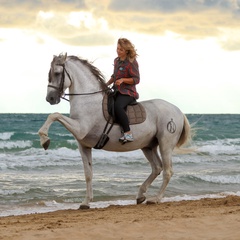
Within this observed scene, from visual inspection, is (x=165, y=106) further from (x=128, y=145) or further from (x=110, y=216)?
(x=110, y=216)

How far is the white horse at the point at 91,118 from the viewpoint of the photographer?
29.5ft

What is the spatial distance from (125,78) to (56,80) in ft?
3.49

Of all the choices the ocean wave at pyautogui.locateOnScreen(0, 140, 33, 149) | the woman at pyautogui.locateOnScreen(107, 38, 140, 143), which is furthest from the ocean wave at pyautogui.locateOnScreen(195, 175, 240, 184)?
the ocean wave at pyautogui.locateOnScreen(0, 140, 33, 149)

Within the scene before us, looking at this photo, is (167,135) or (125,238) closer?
(125,238)

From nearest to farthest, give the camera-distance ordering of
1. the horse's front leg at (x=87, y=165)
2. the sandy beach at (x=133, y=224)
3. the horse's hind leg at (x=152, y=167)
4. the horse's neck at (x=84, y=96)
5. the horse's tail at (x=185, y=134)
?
the sandy beach at (x=133, y=224), the horse's neck at (x=84, y=96), the horse's front leg at (x=87, y=165), the horse's hind leg at (x=152, y=167), the horse's tail at (x=185, y=134)

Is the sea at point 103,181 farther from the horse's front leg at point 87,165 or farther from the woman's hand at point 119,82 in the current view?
the woman's hand at point 119,82

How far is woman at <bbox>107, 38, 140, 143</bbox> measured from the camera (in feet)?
30.2

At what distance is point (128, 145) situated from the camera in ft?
30.9

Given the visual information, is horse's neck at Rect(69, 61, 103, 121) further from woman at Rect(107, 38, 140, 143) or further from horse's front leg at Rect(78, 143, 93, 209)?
horse's front leg at Rect(78, 143, 93, 209)

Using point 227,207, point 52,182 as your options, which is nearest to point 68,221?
point 227,207

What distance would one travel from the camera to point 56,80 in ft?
29.7

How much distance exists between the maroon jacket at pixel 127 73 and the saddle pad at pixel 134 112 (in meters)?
0.21

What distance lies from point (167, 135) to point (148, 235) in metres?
3.59

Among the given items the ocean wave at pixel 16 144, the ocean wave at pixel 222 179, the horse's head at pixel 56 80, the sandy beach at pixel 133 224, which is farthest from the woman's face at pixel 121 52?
the ocean wave at pixel 16 144
